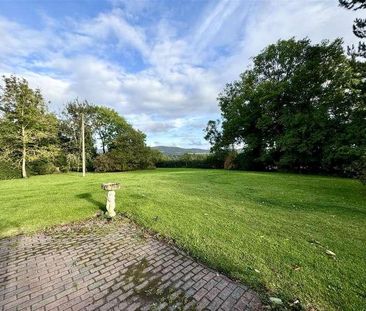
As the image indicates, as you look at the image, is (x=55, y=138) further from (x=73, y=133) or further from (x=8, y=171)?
(x=8, y=171)

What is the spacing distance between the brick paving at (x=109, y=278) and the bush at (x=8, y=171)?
61.3 ft

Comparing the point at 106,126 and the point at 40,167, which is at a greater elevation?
the point at 106,126

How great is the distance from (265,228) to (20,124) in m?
23.6

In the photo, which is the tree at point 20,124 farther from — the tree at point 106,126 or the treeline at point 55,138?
the tree at point 106,126

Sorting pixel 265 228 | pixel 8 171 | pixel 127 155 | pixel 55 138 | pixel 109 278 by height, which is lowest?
pixel 109 278

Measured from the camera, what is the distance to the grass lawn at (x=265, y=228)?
2.91 m

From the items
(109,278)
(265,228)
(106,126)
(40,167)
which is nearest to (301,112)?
(265,228)

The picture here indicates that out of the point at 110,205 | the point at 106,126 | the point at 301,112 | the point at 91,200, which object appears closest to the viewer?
the point at 110,205

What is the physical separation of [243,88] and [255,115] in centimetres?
435

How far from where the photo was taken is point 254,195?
879cm

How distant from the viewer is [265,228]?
16.3 feet

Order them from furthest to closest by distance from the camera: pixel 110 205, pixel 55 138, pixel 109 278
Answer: pixel 55 138 → pixel 110 205 → pixel 109 278

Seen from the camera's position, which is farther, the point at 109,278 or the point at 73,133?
the point at 73,133

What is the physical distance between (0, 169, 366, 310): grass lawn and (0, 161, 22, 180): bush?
13.3 metres
